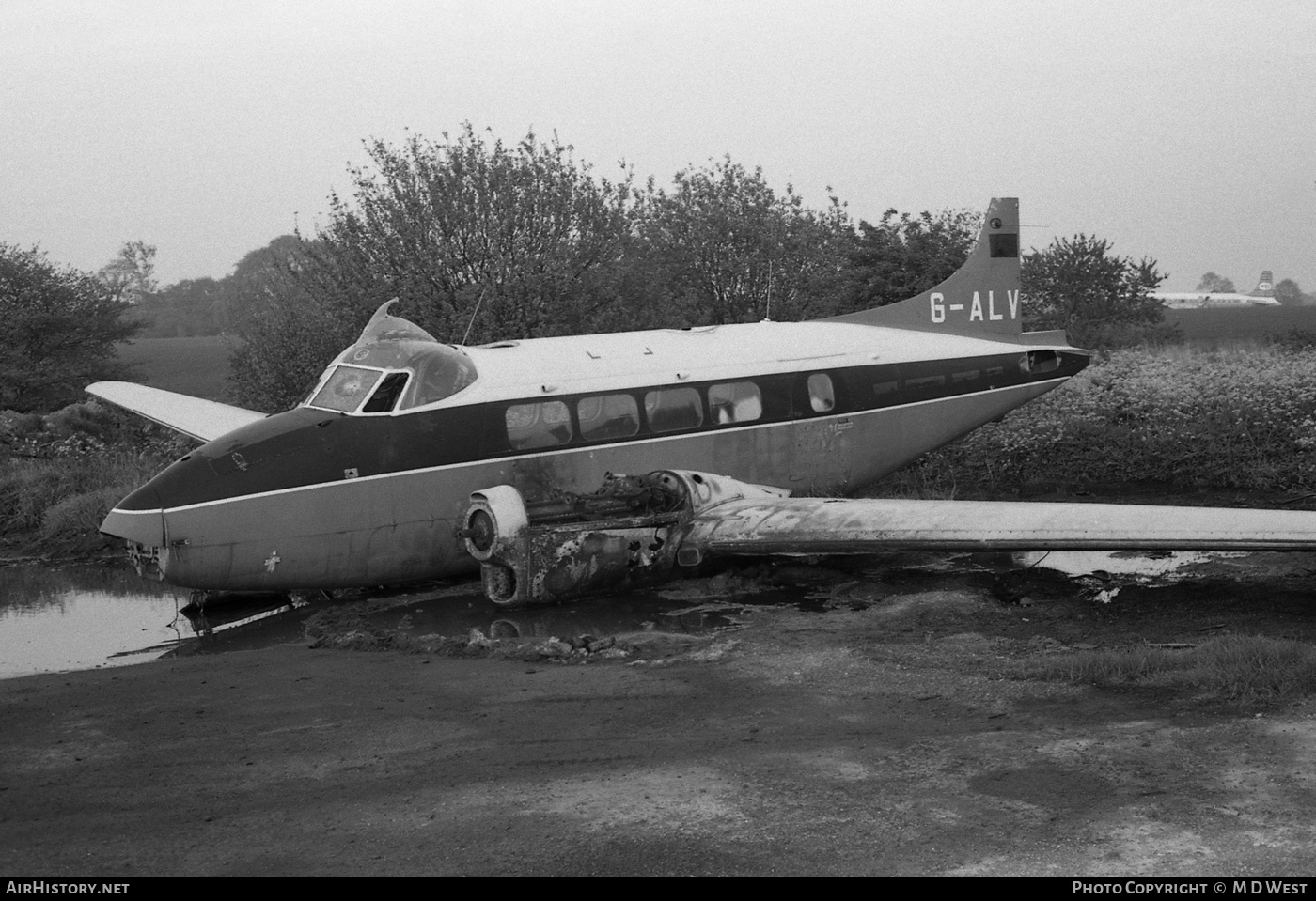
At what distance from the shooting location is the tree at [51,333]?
35094 mm

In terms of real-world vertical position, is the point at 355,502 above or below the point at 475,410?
below

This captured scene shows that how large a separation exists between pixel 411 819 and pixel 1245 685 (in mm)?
5653

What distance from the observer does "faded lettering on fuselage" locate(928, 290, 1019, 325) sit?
58.5 feet

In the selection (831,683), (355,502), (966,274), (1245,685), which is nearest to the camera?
(1245,685)

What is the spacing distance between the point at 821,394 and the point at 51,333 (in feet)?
103

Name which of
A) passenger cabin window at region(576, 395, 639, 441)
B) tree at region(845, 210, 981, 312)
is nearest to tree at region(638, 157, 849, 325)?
tree at region(845, 210, 981, 312)

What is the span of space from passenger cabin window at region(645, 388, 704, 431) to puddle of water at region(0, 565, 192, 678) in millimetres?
5860

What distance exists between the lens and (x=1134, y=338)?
38625mm

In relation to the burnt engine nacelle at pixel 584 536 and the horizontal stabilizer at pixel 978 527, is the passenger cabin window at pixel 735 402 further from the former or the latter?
the horizontal stabilizer at pixel 978 527

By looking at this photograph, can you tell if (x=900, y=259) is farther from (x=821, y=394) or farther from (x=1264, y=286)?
(x=1264, y=286)

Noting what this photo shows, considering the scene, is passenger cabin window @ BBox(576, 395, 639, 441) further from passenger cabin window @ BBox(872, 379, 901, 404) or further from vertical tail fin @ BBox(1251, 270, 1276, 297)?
vertical tail fin @ BBox(1251, 270, 1276, 297)

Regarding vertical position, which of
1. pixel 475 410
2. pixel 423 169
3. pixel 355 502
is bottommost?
pixel 355 502
